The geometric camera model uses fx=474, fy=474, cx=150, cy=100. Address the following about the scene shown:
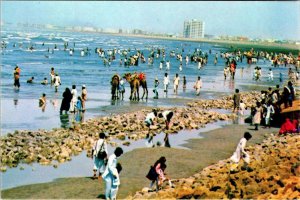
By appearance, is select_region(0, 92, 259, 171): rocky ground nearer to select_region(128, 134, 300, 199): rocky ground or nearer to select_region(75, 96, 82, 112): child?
select_region(75, 96, 82, 112): child

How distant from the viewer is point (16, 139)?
17.4 m

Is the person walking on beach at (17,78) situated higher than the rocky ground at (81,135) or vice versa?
the person walking on beach at (17,78)

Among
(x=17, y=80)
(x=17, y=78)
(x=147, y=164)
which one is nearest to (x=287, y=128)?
(x=147, y=164)

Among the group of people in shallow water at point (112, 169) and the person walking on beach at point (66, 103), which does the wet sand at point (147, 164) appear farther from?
the person walking on beach at point (66, 103)

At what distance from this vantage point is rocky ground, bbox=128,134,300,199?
36.7ft

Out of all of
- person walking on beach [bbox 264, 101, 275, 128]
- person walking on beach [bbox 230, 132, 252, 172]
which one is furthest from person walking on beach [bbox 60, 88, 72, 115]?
person walking on beach [bbox 230, 132, 252, 172]

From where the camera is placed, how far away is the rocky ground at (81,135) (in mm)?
15430

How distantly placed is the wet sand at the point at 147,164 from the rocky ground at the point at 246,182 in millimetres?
651

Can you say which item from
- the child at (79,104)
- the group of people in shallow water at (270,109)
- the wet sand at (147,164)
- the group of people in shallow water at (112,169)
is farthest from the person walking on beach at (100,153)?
the child at (79,104)

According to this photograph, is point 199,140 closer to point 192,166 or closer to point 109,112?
point 192,166

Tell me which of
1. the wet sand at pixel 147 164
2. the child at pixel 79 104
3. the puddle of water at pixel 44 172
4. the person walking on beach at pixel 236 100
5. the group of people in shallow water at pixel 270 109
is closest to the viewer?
the wet sand at pixel 147 164

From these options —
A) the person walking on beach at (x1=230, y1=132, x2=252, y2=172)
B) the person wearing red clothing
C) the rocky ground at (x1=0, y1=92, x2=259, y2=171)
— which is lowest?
the rocky ground at (x1=0, y1=92, x2=259, y2=171)

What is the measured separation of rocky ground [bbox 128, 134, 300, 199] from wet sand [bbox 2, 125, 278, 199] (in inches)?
25.6

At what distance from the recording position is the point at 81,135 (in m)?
18.6
